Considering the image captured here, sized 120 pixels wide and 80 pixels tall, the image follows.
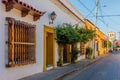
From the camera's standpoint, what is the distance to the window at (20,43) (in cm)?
1284

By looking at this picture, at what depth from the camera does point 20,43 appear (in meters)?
14.1

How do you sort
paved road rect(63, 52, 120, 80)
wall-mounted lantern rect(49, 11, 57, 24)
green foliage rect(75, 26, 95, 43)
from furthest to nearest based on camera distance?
green foliage rect(75, 26, 95, 43)
wall-mounted lantern rect(49, 11, 57, 24)
paved road rect(63, 52, 120, 80)

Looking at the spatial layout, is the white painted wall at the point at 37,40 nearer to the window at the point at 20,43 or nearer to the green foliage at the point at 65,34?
the window at the point at 20,43

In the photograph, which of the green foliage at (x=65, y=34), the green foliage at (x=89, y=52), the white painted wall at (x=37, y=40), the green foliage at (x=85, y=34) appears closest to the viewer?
the white painted wall at (x=37, y=40)

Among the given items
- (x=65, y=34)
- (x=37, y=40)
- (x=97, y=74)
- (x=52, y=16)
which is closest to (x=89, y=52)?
(x=65, y=34)

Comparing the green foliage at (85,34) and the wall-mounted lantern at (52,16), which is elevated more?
the wall-mounted lantern at (52,16)

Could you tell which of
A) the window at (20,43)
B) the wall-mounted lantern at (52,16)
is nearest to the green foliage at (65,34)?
the wall-mounted lantern at (52,16)

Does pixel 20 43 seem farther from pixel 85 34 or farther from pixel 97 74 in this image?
pixel 85 34

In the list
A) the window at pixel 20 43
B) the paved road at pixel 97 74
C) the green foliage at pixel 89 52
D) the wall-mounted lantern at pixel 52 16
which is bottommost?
the paved road at pixel 97 74

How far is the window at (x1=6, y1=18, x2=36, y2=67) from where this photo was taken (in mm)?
12841

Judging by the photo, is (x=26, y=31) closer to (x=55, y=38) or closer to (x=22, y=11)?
(x=22, y=11)

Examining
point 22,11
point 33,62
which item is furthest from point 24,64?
point 22,11

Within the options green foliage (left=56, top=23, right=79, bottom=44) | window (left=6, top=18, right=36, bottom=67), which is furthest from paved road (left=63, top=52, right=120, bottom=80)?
green foliage (left=56, top=23, right=79, bottom=44)

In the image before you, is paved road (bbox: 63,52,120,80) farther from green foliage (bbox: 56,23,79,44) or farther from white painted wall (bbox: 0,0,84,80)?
green foliage (bbox: 56,23,79,44)
